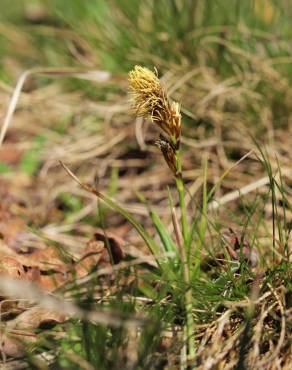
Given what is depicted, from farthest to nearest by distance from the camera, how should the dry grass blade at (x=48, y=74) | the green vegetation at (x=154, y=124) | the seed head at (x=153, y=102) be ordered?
the green vegetation at (x=154, y=124), the dry grass blade at (x=48, y=74), the seed head at (x=153, y=102)

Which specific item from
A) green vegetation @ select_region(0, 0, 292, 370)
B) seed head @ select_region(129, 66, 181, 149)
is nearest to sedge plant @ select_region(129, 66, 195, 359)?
seed head @ select_region(129, 66, 181, 149)

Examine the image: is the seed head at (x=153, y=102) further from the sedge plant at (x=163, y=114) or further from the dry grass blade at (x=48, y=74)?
the dry grass blade at (x=48, y=74)

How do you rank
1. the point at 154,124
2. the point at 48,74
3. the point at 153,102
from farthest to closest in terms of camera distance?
1. the point at 154,124
2. the point at 48,74
3. the point at 153,102

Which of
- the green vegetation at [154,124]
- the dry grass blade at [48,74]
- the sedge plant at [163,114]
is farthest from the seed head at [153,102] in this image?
the dry grass blade at [48,74]

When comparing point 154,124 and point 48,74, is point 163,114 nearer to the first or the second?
point 48,74

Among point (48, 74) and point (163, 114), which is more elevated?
point (48, 74)

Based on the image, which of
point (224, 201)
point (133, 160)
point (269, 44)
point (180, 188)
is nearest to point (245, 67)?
point (269, 44)

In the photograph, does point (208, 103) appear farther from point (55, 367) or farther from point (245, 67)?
point (55, 367)

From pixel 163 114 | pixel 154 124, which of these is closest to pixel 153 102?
pixel 163 114

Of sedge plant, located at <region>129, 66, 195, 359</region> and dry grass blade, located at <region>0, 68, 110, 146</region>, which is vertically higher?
dry grass blade, located at <region>0, 68, 110, 146</region>

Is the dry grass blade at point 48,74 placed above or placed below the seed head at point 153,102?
above

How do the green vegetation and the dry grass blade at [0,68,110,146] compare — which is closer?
the dry grass blade at [0,68,110,146]

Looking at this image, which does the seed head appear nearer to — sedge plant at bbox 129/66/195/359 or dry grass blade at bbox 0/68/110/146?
sedge plant at bbox 129/66/195/359
